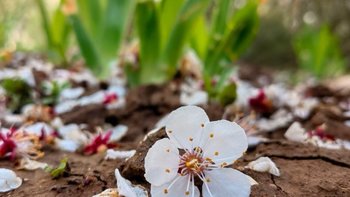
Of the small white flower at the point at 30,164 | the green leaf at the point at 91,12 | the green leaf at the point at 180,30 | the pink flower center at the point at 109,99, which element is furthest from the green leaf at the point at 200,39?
the small white flower at the point at 30,164

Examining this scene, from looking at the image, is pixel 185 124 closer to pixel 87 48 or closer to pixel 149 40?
pixel 149 40

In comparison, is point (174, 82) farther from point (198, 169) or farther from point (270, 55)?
point (270, 55)

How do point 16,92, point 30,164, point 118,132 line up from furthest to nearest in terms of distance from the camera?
1. point 16,92
2. point 118,132
3. point 30,164

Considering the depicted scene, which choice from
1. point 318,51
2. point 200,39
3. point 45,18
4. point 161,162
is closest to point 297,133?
point 161,162

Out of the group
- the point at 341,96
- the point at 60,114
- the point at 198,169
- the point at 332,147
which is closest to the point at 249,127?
the point at 332,147

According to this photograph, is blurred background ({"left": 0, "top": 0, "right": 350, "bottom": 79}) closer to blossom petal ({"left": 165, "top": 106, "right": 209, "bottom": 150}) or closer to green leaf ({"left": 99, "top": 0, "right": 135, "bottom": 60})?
green leaf ({"left": 99, "top": 0, "right": 135, "bottom": 60})

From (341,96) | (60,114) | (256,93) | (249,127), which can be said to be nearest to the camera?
(249,127)
